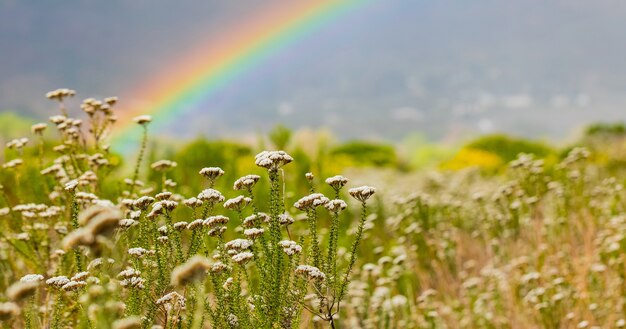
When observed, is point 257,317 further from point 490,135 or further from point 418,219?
point 490,135

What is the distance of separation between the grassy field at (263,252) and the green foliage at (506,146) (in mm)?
11504

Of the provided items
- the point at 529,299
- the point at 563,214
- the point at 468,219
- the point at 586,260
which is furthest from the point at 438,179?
the point at 529,299

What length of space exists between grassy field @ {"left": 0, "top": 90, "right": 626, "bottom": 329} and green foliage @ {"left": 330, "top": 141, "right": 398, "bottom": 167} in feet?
36.4

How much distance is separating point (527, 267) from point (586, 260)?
17.4 inches

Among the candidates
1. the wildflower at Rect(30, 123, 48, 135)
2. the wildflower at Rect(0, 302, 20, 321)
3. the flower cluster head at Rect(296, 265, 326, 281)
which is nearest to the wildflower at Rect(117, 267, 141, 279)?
the flower cluster head at Rect(296, 265, 326, 281)

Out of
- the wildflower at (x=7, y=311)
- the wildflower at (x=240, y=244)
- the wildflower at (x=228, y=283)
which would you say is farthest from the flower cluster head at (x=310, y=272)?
the wildflower at (x=7, y=311)

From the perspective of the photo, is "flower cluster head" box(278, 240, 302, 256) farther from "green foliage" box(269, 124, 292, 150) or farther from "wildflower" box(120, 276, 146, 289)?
"green foliage" box(269, 124, 292, 150)

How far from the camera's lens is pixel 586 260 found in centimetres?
507

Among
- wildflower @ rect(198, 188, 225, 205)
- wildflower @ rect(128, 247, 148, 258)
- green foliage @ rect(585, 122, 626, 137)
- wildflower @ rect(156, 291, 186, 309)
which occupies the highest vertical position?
green foliage @ rect(585, 122, 626, 137)

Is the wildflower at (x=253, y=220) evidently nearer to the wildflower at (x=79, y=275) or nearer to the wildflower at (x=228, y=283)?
the wildflower at (x=228, y=283)

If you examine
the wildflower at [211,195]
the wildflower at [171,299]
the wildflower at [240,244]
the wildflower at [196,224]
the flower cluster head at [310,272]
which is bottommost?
the wildflower at [171,299]

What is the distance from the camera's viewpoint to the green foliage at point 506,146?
19516 mm

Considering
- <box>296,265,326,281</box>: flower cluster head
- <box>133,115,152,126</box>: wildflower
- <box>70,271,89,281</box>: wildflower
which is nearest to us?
<box>70,271,89,281</box>: wildflower

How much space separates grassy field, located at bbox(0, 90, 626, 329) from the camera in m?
2.39
